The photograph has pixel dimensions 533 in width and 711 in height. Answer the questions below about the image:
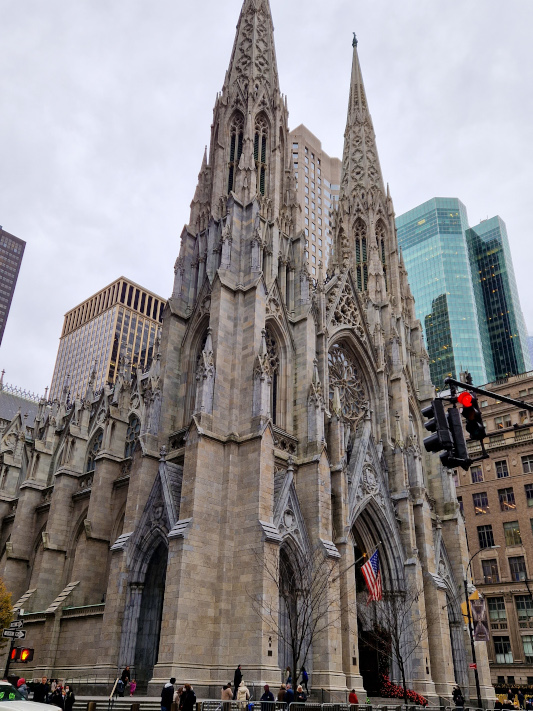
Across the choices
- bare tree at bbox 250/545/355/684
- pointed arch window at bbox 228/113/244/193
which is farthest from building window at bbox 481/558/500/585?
pointed arch window at bbox 228/113/244/193

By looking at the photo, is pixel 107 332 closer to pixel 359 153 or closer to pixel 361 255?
pixel 359 153

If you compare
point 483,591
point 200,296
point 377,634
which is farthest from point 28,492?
point 483,591

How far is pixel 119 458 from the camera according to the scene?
115ft

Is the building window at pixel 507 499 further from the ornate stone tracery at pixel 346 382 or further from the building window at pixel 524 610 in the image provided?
the ornate stone tracery at pixel 346 382

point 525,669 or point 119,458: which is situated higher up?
point 119,458

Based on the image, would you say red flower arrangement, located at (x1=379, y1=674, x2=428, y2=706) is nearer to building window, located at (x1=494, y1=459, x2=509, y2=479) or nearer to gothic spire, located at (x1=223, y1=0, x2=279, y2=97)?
building window, located at (x1=494, y1=459, x2=509, y2=479)

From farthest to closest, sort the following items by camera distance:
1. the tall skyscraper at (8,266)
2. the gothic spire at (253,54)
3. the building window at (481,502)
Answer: the tall skyscraper at (8,266) → the building window at (481,502) → the gothic spire at (253,54)

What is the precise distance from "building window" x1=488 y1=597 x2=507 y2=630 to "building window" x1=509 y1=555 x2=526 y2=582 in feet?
7.25

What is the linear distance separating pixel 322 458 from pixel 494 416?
36.8m

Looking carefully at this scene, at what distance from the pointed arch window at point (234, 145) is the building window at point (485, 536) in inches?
1439

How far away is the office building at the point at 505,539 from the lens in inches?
1877

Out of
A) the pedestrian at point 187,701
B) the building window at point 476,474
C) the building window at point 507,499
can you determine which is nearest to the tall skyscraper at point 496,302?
the building window at point 476,474

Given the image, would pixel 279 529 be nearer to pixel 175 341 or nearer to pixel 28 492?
pixel 175 341

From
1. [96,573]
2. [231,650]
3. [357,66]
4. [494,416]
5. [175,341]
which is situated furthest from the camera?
[357,66]
